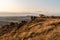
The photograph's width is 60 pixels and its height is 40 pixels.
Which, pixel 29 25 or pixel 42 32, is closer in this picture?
pixel 42 32

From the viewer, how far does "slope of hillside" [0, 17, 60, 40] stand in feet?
33.9

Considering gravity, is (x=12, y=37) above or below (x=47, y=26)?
below

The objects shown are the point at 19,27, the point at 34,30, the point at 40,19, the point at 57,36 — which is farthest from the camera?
the point at 19,27

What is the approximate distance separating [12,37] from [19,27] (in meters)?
0.97

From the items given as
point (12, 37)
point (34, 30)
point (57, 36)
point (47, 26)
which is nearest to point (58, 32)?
point (57, 36)

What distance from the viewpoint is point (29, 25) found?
1288cm

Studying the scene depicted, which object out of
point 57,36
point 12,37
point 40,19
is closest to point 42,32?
point 57,36

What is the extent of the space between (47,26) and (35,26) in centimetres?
122

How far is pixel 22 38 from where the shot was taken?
38.7 ft

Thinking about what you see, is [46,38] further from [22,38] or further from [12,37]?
[12,37]

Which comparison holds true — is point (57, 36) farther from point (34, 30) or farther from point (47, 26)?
point (34, 30)

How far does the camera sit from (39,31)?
36.4 feet

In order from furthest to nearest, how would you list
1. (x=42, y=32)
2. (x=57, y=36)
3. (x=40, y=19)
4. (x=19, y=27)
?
(x=19, y=27) → (x=40, y=19) → (x=42, y=32) → (x=57, y=36)

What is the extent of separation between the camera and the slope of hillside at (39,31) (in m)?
10.3
